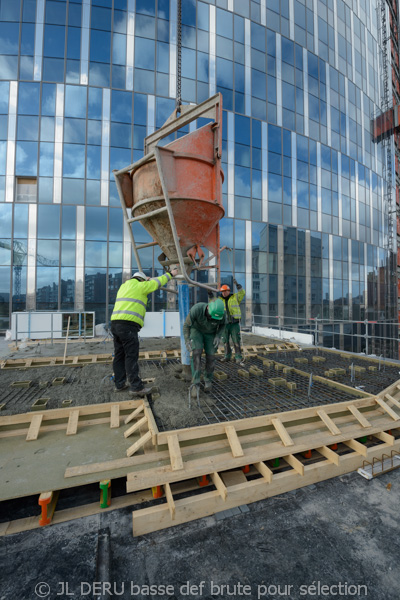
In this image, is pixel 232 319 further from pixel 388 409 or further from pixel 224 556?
pixel 224 556

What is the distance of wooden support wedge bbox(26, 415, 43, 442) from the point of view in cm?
300

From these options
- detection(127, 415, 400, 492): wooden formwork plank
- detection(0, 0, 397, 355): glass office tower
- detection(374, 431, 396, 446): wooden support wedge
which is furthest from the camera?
detection(0, 0, 397, 355): glass office tower

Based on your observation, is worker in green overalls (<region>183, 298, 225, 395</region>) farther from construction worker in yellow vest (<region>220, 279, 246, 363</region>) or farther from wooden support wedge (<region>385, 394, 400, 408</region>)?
wooden support wedge (<region>385, 394, 400, 408</region>)

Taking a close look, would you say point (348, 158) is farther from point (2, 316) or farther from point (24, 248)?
point (2, 316)

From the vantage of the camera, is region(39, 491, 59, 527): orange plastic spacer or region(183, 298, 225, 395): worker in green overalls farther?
region(183, 298, 225, 395): worker in green overalls

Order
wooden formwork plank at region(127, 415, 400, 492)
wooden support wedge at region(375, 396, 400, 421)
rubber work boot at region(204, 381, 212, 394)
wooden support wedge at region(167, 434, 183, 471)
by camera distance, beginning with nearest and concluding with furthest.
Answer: wooden formwork plank at region(127, 415, 400, 492) < wooden support wedge at region(167, 434, 183, 471) < wooden support wedge at region(375, 396, 400, 421) < rubber work boot at region(204, 381, 212, 394)

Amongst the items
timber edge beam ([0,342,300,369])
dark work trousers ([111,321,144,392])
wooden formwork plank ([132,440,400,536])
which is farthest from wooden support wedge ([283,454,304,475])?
timber edge beam ([0,342,300,369])

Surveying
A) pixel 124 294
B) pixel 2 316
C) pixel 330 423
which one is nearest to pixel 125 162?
pixel 2 316

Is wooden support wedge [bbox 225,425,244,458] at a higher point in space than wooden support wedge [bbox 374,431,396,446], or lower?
higher

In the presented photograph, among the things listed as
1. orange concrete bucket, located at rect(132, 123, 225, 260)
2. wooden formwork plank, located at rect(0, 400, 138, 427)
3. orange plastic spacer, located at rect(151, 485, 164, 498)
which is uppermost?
orange concrete bucket, located at rect(132, 123, 225, 260)

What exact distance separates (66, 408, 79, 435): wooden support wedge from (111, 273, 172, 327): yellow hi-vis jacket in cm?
135

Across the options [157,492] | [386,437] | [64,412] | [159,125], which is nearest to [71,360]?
[64,412]

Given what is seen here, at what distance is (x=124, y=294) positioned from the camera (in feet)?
13.6

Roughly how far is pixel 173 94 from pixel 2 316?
50.9 ft
